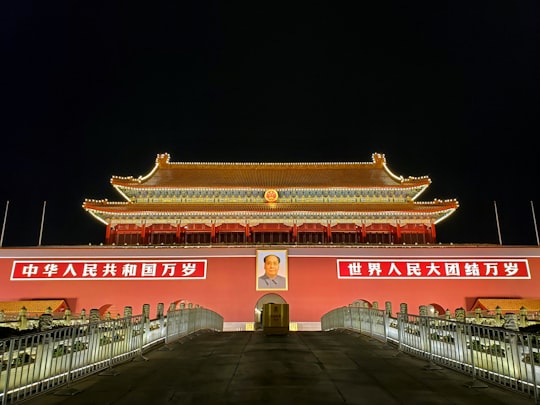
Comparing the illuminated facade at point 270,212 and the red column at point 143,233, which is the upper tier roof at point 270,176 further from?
the red column at point 143,233

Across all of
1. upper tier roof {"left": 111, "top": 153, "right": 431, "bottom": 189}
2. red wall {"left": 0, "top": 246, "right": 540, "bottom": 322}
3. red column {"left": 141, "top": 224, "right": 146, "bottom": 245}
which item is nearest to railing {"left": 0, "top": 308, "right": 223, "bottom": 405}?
red wall {"left": 0, "top": 246, "right": 540, "bottom": 322}

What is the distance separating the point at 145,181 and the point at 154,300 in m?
9.62

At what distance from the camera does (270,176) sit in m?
31.6

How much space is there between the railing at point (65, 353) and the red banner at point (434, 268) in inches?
564

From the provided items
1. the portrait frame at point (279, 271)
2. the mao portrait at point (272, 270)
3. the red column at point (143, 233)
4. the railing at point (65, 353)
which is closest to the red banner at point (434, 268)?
the portrait frame at point (279, 271)

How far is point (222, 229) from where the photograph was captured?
28.3m

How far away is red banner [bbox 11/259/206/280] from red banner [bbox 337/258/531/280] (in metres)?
8.19

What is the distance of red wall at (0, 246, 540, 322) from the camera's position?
77.3ft

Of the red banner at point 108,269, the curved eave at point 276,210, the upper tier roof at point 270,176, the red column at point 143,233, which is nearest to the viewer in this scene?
the red banner at point 108,269

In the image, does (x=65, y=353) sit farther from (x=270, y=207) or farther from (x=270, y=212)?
→ (x=270, y=207)

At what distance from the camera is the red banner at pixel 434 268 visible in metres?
24.2

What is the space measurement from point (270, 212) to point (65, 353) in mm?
19585

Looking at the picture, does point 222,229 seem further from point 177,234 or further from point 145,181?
point 145,181

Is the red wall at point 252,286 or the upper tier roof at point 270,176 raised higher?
the upper tier roof at point 270,176
